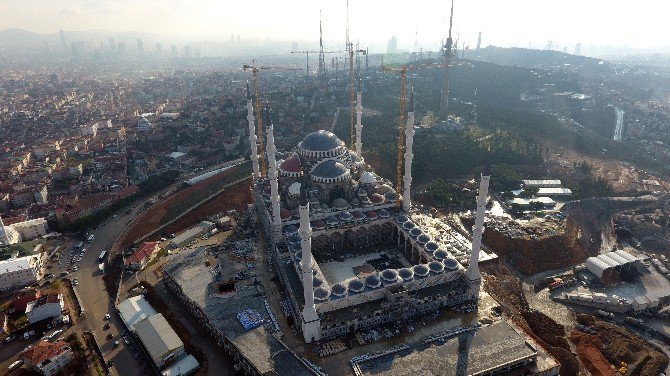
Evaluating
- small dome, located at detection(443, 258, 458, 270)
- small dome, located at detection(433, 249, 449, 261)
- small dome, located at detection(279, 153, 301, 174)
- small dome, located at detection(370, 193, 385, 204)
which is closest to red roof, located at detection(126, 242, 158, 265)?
small dome, located at detection(279, 153, 301, 174)

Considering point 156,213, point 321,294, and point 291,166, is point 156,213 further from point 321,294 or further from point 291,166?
point 321,294

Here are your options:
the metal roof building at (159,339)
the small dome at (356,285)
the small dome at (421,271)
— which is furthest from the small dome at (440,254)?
the metal roof building at (159,339)

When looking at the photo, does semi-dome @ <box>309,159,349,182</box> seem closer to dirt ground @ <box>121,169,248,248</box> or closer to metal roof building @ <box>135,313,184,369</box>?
metal roof building @ <box>135,313,184,369</box>

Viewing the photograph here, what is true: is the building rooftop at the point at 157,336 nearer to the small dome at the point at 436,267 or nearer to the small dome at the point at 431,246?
the small dome at the point at 436,267

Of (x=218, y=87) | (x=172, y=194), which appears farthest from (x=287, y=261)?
(x=218, y=87)

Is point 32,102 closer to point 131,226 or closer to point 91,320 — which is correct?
point 131,226

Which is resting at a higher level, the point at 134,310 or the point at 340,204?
the point at 340,204

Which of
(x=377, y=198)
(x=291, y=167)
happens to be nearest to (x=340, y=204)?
(x=377, y=198)
